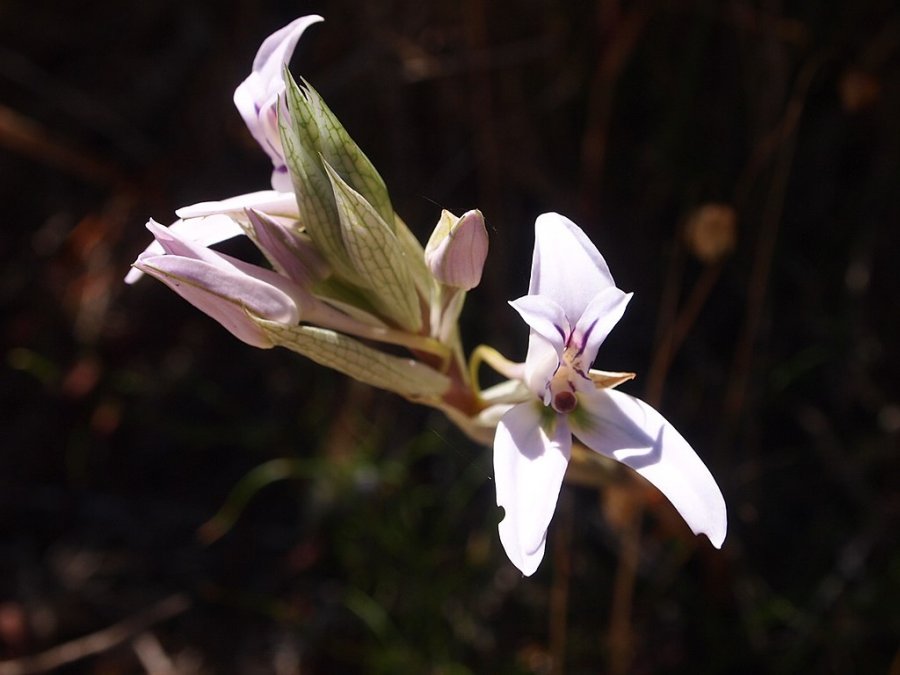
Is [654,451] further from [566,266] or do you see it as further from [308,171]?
[308,171]

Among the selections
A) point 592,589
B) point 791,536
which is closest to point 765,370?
point 791,536

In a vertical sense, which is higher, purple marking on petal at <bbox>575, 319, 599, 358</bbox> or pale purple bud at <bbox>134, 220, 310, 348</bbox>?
purple marking on petal at <bbox>575, 319, 599, 358</bbox>

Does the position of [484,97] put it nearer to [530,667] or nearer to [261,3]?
[261,3]

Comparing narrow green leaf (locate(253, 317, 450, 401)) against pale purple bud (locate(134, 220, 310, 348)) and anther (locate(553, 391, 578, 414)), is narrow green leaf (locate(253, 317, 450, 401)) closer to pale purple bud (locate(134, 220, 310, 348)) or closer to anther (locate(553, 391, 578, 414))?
pale purple bud (locate(134, 220, 310, 348))

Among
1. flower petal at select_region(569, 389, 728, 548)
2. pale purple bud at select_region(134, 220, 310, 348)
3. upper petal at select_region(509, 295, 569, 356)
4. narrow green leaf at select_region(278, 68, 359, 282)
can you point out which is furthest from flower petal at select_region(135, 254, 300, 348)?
flower petal at select_region(569, 389, 728, 548)

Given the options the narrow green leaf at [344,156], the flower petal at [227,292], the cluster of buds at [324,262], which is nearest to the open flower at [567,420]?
the cluster of buds at [324,262]

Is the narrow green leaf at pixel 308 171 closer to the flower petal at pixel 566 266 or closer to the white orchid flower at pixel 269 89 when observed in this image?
the white orchid flower at pixel 269 89
